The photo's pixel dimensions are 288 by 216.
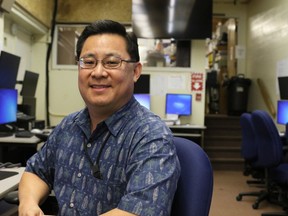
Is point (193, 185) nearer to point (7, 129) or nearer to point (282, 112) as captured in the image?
point (7, 129)

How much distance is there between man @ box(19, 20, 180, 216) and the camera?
40.2 inches

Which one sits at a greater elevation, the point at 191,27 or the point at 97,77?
the point at 191,27

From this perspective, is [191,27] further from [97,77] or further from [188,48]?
[97,77]

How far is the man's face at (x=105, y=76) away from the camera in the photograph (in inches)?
45.2

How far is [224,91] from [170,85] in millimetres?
2615

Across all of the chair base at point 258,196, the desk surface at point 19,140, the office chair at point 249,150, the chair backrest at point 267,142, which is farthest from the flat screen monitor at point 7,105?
the chair base at point 258,196

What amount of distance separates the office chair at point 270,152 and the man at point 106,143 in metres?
2.34

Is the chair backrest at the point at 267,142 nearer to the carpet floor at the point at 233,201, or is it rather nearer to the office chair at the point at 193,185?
the carpet floor at the point at 233,201

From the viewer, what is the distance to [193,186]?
41.6 inches

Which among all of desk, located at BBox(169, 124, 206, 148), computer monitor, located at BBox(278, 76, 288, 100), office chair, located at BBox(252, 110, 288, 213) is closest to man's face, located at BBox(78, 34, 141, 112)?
office chair, located at BBox(252, 110, 288, 213)

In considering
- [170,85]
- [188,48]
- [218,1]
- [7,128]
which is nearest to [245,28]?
[218,1]

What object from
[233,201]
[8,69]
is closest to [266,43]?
[233,201]

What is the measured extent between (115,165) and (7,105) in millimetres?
2525

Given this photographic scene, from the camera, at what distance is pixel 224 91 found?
7762 millimetres
